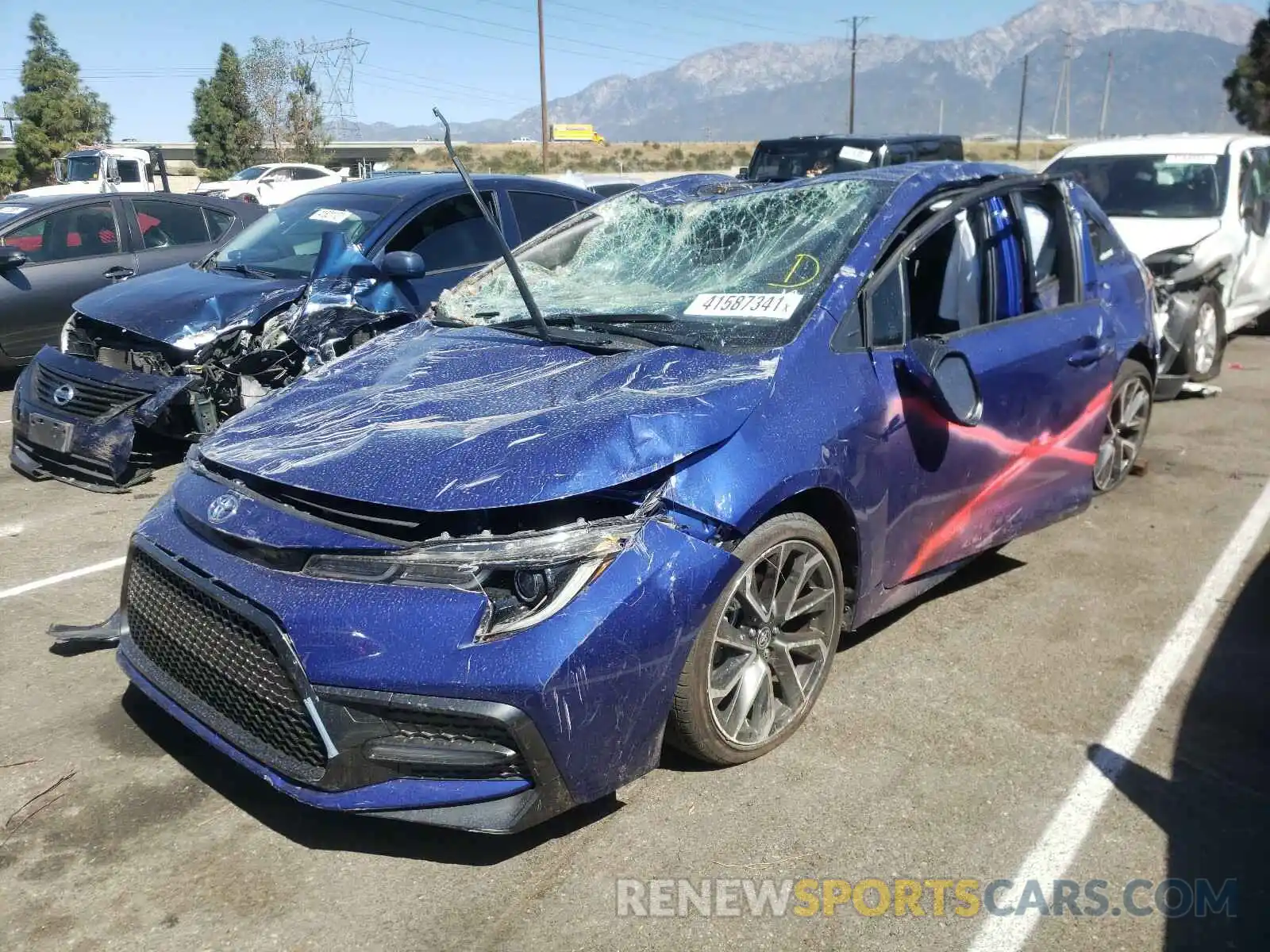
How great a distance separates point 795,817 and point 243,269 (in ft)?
17.2

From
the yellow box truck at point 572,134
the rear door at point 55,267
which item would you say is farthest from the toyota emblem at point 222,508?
the yellow box truck at point 572,134

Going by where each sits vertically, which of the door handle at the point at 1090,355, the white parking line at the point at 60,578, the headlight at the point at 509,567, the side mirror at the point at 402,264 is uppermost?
the side mirror at the point at 402,264

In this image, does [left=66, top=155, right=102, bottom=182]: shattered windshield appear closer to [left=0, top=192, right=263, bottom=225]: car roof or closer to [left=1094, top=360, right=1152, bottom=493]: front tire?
[left=0, top=192, right=263, bottom=225]: car roof

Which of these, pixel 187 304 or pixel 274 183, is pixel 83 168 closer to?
pixel 274 183

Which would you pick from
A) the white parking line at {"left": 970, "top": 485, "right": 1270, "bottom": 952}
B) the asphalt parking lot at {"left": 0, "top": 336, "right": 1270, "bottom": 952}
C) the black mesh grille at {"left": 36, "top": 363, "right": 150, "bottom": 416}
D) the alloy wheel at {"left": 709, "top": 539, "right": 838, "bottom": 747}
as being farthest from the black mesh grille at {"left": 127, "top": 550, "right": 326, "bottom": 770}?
the black mesh grille at {"left": 36, "top": 363, "right": 150, "bottom": 416}

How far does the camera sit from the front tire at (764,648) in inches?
111

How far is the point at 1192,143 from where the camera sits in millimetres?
9133

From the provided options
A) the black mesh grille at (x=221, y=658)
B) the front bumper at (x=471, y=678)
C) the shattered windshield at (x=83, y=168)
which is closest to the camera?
the front bumper at (x=471, y=678)

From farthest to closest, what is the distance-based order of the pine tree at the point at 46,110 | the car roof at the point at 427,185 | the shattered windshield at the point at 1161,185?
the pine tree at the point at 46,110 → the shattered windshield at the point at 1161,185 → the car roof at the point at 427,185

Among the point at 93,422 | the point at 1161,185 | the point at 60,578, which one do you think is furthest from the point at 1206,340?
the point at 60,578

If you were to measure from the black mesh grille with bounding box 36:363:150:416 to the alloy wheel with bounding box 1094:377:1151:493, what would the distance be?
5.14 m

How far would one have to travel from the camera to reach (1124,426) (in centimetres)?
542

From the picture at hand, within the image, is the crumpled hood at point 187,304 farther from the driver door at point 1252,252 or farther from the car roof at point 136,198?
the driver door at point 1252,252

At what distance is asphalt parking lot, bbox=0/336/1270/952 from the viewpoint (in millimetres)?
2479
